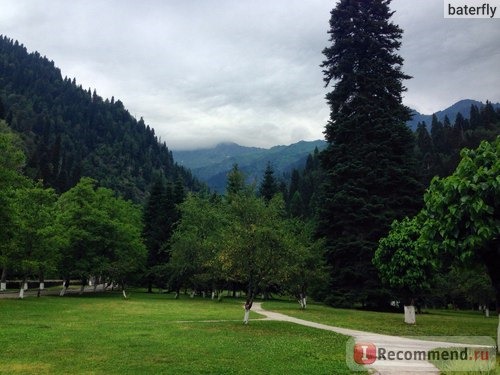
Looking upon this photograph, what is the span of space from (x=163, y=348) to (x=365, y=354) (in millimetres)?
→ 8245

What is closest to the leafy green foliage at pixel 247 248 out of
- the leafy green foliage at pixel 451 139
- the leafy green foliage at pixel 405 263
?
the leafy green foliage at pixel 405 263

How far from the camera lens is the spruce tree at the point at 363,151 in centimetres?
4391

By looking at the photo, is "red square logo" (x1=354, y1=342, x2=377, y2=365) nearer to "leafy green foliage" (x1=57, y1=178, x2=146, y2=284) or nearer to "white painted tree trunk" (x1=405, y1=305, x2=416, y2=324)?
"white painted tree trunk" (x1=405, y1=305, x2=416, y2=324)

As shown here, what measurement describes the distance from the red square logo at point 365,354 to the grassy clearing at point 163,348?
1.94ft

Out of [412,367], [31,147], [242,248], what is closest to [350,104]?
[242,248]

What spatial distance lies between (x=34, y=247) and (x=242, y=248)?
28.5 meters

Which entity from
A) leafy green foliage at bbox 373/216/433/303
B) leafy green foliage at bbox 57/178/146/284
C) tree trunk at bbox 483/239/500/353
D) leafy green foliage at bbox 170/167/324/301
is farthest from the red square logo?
leafy green foliage at bbox 57/178/146/284

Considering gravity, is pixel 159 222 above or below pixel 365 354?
above

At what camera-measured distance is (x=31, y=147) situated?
6713 inches

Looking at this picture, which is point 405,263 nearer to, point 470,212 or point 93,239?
point 470,212

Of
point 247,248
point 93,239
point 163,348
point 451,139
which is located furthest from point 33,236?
point 451,139

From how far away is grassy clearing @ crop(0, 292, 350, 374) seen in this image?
563 inches

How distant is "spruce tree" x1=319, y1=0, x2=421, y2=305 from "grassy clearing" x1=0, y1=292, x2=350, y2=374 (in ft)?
61.9

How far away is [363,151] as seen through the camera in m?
45.7
